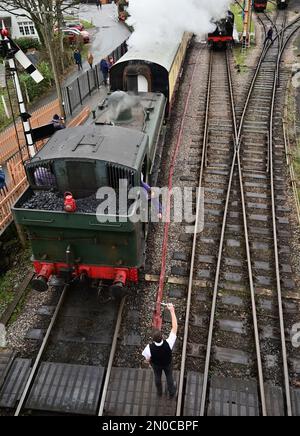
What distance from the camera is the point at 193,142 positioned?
1322 cm

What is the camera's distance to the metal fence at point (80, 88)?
16797mm

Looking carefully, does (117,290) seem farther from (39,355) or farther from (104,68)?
(104,68)

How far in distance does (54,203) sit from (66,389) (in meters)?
3.01

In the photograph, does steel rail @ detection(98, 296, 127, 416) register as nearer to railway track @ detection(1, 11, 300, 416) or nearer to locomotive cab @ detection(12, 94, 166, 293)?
railway track @ detection(1, 11, 300, 416)

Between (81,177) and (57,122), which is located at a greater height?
(81,177)

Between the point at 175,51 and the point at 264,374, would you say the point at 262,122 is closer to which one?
the point at 175,51

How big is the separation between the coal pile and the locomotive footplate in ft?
8.37

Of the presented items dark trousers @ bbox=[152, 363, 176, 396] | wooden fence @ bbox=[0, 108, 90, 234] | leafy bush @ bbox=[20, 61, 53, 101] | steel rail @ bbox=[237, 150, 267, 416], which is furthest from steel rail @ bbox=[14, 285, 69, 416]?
leafy bush @ bbox=[20, 61, 53, 101]

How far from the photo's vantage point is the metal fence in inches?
661

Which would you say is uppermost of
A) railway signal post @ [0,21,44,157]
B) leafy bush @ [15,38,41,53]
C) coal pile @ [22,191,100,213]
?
railway signal post @ [0,21,44,157]

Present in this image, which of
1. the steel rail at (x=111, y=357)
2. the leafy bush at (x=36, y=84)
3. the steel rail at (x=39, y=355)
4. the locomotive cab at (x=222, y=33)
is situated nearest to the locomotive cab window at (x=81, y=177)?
the steel rail at (x=39, y=355)

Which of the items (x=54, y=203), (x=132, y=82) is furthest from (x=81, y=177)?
(x=132, y=82)

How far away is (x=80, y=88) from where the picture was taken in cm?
1814

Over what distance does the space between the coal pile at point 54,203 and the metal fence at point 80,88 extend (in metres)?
10.9
